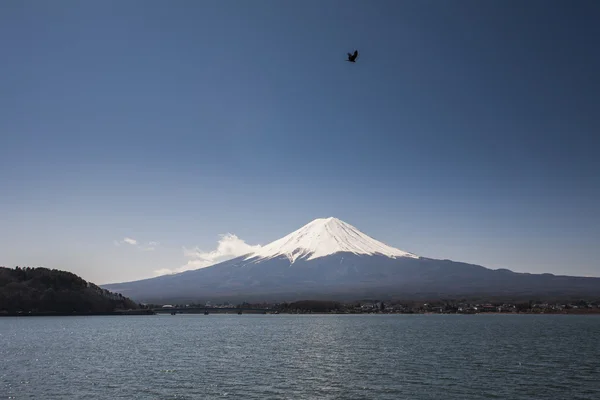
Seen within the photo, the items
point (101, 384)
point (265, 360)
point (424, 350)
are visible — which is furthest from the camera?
point (424, 350)

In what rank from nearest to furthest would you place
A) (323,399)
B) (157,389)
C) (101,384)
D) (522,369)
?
(323,399), (157,389), (101,384), (522,369)

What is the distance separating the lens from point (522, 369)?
51.0 m

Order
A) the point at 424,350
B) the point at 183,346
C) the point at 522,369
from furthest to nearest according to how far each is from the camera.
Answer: the point at 183,346, the point at 424,350, the point at 522,369

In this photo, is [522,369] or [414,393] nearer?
[414,393]

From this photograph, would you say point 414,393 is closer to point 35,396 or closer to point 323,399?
point 323,399

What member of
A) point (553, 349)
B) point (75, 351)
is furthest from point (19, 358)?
point (553, 349)

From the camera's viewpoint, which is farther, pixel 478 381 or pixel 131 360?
pixel 131 360

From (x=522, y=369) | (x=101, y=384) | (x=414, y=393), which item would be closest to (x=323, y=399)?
(x=414, y=393)

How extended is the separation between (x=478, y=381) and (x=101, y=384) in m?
31.9

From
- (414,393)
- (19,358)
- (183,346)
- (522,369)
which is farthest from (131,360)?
(522,369)

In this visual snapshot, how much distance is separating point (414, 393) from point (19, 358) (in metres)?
48.8

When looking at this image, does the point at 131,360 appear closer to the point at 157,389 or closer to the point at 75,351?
the point at 75,351

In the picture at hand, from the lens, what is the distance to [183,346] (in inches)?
3140

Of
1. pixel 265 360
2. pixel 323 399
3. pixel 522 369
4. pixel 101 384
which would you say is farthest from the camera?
pixel 265 360
